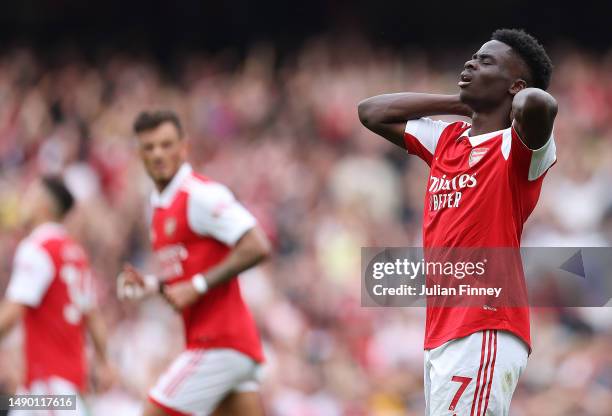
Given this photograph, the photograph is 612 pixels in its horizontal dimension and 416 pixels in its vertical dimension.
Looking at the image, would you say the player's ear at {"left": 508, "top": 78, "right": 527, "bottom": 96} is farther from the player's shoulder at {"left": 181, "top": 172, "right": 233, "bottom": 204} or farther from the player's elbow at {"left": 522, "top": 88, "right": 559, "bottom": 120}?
the player's shoulder at {"left": 181, "top": 172, "right": 233, "bottom": 204}

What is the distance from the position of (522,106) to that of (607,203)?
7627 millimetres

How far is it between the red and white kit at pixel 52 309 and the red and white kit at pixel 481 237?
3.41 meters

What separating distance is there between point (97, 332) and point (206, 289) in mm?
1792

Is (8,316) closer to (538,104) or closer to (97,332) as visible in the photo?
(97,332)

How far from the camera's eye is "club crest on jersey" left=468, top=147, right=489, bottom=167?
15.9 ft

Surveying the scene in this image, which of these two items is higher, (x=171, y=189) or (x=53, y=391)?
(x=171, y=189)

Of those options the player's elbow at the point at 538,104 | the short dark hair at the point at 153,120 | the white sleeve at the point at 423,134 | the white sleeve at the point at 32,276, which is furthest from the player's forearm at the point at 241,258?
the player's elbow at the point at 538,104

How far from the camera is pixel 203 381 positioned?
6.39 metres

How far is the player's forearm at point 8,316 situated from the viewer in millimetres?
7355

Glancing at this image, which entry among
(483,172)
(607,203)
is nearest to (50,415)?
(483,172)

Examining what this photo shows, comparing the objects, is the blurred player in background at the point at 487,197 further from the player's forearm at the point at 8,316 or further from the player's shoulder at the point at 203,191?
the player's forearm at the point at 8,316

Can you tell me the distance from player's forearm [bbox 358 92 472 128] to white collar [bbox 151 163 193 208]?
5.58 feet

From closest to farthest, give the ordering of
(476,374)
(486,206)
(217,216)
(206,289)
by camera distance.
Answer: (476,374) → (486,206) → (206,289) → (217,216)

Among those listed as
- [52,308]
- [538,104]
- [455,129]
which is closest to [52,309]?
[52,308]
